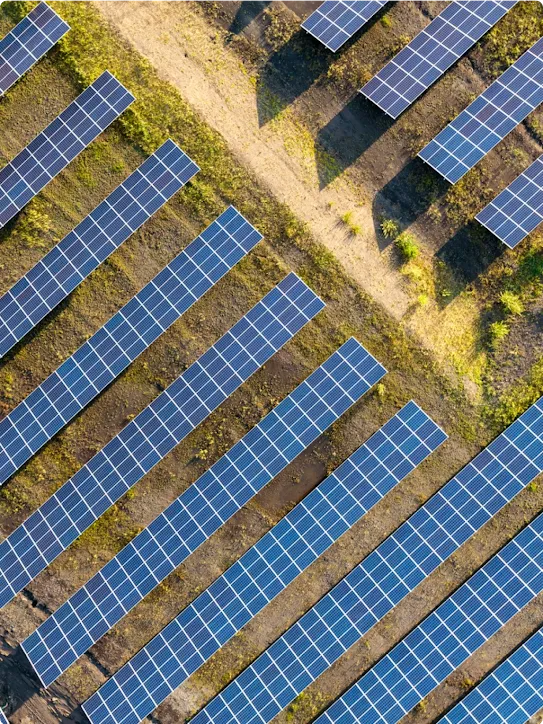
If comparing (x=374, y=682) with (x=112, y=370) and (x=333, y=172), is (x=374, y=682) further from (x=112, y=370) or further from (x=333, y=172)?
(x=333, y=172)

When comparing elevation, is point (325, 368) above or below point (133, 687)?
above

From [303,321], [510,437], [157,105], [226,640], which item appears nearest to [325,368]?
[303,321]

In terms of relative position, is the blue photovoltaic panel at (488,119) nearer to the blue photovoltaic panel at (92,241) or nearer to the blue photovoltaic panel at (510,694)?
the blue photovoltaic panel at (92,241)

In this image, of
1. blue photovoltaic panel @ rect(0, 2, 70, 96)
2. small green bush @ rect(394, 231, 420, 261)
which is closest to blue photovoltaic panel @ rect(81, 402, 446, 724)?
small green bush @ rect(394, 231, 420, 261)

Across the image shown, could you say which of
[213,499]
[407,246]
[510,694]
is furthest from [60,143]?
[510,694]

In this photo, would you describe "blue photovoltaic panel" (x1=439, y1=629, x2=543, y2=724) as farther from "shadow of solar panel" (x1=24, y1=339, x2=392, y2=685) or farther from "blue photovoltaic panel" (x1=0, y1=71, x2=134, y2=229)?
"blue photovoltaic panel" (x1=0, y1=71, x2=134, y2=229)

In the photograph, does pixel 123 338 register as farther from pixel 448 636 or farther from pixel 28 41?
pixel 448 636
